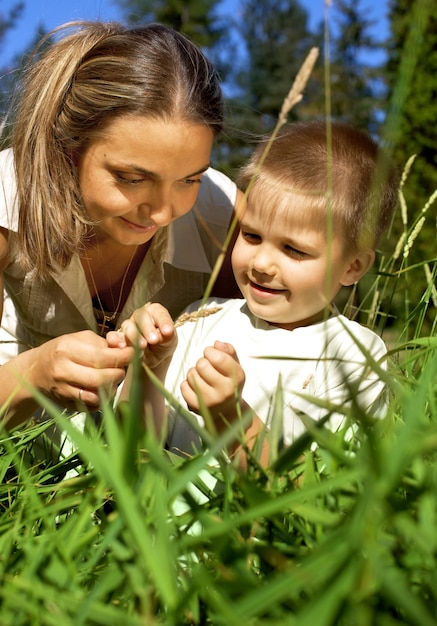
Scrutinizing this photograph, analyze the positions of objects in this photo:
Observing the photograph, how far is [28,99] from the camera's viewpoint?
2.51m

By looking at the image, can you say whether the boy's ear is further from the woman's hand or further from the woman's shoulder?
the woman's shoulder

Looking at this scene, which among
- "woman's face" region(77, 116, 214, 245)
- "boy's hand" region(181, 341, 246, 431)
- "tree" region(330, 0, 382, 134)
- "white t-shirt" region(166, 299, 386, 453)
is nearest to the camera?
"boy's hand" region(181, 341, 246, 431)

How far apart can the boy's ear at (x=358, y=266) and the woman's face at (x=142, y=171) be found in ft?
1.80

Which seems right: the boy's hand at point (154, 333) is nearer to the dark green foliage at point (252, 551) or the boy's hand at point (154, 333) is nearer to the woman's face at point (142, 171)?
the woman's face at point (142, 171)

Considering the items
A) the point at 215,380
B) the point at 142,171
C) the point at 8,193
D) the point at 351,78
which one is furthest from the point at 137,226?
the point at 351,78

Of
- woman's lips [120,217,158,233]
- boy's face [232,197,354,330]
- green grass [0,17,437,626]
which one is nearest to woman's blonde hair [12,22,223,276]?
woman's lips [120,217,158,233]

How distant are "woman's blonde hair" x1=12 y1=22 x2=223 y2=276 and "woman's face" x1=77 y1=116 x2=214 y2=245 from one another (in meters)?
0.04

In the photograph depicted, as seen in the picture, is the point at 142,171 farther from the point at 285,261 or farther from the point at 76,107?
the point at 285,261

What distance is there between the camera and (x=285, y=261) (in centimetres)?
211

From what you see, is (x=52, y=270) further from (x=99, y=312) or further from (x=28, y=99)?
(x=28, y=99)

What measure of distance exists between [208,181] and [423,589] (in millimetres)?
2479

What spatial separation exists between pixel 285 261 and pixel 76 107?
0.85 m

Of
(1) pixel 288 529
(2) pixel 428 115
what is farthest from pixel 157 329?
(2) pixel 428 115

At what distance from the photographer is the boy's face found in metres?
2.09
